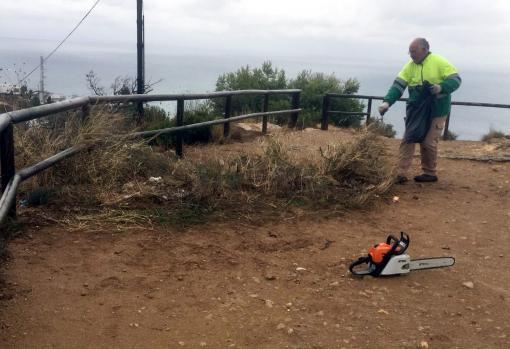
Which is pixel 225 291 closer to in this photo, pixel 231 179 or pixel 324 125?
pixel 231 179

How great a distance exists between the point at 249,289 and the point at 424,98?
443 cm

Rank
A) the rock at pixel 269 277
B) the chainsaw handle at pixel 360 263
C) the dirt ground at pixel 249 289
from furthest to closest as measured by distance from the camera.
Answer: the chainsaw handle at pixel 360 263 → the rock at pixel 269 277 → the dirt ground at pixel 249 289

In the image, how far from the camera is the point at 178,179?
20.3 feet

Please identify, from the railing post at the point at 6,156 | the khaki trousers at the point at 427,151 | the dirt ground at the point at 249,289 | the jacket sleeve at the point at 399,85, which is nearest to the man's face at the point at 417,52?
the jacket sleeve at the point at 399,85

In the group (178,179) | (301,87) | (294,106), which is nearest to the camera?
(178,179)

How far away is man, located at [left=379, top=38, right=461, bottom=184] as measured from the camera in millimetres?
7348

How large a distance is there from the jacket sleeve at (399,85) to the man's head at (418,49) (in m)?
0.25

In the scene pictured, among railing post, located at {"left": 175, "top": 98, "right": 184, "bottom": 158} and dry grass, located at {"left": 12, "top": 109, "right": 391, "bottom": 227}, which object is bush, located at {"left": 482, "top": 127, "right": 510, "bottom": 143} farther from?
railing post, located at {"left": 175, "top": 98, "right": 184, "bottom": 158}

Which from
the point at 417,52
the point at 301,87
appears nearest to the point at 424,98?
the point at 417,52

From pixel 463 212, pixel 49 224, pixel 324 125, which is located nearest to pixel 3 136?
pixel 49 224

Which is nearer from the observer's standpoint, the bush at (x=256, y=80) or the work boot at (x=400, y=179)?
the work boot at (x=400, y=179)

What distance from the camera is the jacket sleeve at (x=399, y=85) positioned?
25.1 feet

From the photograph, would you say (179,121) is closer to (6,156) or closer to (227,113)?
(227,113)

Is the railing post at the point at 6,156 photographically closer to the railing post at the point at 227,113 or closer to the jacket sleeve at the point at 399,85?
the jacket sleeve at the point at 399,85
